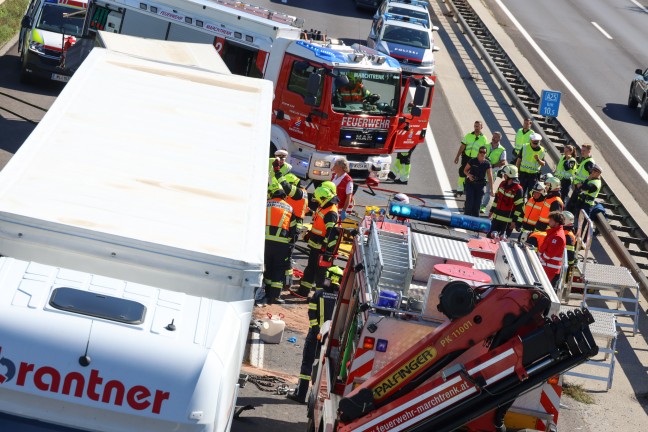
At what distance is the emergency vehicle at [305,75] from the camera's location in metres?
20.3

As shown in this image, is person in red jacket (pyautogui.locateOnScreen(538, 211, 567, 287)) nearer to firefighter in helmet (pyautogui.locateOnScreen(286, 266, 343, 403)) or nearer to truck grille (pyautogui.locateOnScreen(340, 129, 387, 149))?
firefighter in helmet (pyautogui.locateOnScreen(286, 266, 343, 403))

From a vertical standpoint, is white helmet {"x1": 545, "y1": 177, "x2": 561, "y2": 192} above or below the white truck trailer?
below

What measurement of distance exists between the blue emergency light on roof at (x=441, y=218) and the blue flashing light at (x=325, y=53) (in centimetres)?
913

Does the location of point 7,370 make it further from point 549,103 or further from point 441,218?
point 549,103

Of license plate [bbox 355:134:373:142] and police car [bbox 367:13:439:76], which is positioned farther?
police car [bbox 367:13:439:76]

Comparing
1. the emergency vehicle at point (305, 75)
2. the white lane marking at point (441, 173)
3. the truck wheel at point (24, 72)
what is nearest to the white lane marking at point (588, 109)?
the white lane marking at point (441, 173)

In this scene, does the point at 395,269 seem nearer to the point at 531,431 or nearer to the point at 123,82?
the point at 531,431

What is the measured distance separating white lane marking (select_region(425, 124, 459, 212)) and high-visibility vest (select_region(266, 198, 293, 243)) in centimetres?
710

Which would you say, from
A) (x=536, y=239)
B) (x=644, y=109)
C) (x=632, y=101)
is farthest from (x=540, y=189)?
(x=632, y=101)

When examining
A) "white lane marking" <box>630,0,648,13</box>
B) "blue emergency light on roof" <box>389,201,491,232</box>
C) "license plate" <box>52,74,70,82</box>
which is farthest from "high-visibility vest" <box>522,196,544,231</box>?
"white lane marking" <box>630,0,648,13</box>

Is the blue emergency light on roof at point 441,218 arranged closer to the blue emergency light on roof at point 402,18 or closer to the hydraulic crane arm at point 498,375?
the hydraulic crane arm at point 498,375

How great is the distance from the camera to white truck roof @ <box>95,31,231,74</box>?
15.3 m

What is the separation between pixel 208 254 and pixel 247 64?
14164 mm

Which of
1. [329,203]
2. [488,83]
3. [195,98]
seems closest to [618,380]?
[329,203]
